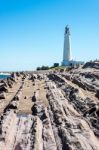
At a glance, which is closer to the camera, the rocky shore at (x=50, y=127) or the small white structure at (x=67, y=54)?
the rocky shore at (x=50, y=127)

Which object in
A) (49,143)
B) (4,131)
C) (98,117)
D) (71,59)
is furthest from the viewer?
(71,59)

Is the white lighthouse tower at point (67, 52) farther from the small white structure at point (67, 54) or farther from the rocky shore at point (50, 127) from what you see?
the rocky shore at point (50, 127)

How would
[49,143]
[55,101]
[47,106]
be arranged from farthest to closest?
[55,101], [47,106], [49,143]

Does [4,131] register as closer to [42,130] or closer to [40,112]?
[42,130]

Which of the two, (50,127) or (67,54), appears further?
(67,54)

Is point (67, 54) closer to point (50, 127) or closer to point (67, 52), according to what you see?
point (67, 52)

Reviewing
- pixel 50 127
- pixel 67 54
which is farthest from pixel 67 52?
pixel 50 127

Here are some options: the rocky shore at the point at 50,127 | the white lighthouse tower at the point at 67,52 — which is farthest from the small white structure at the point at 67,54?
the rocky shore at the point at 50,127

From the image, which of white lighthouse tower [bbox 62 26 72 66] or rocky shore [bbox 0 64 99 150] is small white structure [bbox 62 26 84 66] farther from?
rocky shore [bbox 0 64 99 150]

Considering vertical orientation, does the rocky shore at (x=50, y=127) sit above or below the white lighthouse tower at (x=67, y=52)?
below

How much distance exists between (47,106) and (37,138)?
1074cm

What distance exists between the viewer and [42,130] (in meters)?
21.0

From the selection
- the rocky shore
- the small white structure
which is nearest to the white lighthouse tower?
the small white structure

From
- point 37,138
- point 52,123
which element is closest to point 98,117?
point 52,123
